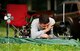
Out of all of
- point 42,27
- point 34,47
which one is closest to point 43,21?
point 42,27

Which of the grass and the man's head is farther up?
the man's head

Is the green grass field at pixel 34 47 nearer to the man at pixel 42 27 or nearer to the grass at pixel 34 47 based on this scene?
the grass at pixel 34 47

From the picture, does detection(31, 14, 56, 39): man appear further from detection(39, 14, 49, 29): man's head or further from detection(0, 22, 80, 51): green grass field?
detection(0, 22, 80, 51): green grass field

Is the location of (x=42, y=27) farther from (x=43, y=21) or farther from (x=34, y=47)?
(x=34, y=47)

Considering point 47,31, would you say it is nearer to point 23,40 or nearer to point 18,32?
point 23,40

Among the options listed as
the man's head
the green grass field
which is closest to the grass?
the green grass field

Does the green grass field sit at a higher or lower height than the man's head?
lower

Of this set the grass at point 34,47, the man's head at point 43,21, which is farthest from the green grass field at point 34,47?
the man's head at point 43,21

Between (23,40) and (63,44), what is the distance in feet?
3.19

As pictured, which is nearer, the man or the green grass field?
the green grass field

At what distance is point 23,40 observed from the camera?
32.3 ft

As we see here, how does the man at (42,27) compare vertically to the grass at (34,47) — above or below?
above

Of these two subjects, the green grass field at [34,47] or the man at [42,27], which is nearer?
the green grass field at [34,47]

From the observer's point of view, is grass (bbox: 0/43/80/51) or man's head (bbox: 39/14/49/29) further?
man's head (bbox: 39/14/49/29)
